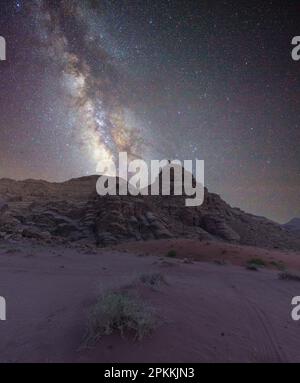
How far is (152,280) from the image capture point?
6906 mm

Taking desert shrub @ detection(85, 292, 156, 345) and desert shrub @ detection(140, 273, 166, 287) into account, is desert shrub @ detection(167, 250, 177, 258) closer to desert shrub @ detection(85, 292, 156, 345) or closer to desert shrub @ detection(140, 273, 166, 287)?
desert shrub @ detection(140, 273, 166, 287)

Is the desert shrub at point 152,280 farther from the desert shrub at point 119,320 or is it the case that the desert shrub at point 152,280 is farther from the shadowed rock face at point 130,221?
the shadowed rock face at point 130,221

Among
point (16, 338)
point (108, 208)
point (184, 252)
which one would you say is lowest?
point (184, 252)

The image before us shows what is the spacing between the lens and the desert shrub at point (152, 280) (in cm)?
669

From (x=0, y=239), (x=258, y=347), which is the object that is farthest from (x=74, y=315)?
(x=0, y=239)

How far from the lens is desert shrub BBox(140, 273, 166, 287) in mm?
6693

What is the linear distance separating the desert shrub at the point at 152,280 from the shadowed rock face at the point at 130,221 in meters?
21.2

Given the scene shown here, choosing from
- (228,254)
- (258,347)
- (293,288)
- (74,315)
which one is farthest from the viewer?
(228,254)

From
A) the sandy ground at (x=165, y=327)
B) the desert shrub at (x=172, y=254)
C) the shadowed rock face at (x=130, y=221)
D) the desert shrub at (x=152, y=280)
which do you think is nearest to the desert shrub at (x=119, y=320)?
the sandy ground at (x=165, y=327)

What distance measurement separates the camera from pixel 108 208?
33875mm

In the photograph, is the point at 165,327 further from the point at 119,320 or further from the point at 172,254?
the point at 172,254

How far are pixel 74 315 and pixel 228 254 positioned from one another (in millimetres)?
17001
